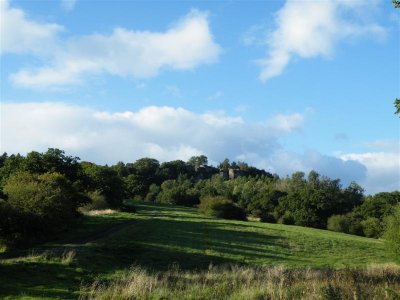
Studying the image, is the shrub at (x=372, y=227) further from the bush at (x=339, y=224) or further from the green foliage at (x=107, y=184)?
the green foliage at (x=107, y=184)

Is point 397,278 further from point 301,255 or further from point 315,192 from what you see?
point 315,192

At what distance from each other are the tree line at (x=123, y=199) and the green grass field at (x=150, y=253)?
318 cm

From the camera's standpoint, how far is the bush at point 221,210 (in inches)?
3666

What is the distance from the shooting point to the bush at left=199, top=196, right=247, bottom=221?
93.1 meters

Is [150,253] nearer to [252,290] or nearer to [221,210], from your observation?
[252,290]

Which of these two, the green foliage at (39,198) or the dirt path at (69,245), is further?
the green foliage at (39,198)

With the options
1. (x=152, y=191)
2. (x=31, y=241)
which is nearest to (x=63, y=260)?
(x=31, y=241)

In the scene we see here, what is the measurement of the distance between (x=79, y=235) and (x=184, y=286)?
25553 millimetres

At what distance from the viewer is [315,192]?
107 metres

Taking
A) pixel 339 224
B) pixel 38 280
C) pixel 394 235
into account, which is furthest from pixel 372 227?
pixel 38 280

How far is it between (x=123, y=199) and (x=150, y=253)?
174 ft

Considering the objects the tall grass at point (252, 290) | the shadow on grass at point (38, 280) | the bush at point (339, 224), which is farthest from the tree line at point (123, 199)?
the tall grass at point (252, 290)

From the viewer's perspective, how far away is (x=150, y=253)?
3578 cm

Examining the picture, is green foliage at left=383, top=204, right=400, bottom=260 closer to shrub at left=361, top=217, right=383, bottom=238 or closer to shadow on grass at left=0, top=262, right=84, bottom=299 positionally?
shadow on grass at left=0, top=262, right=84, bottom=299
